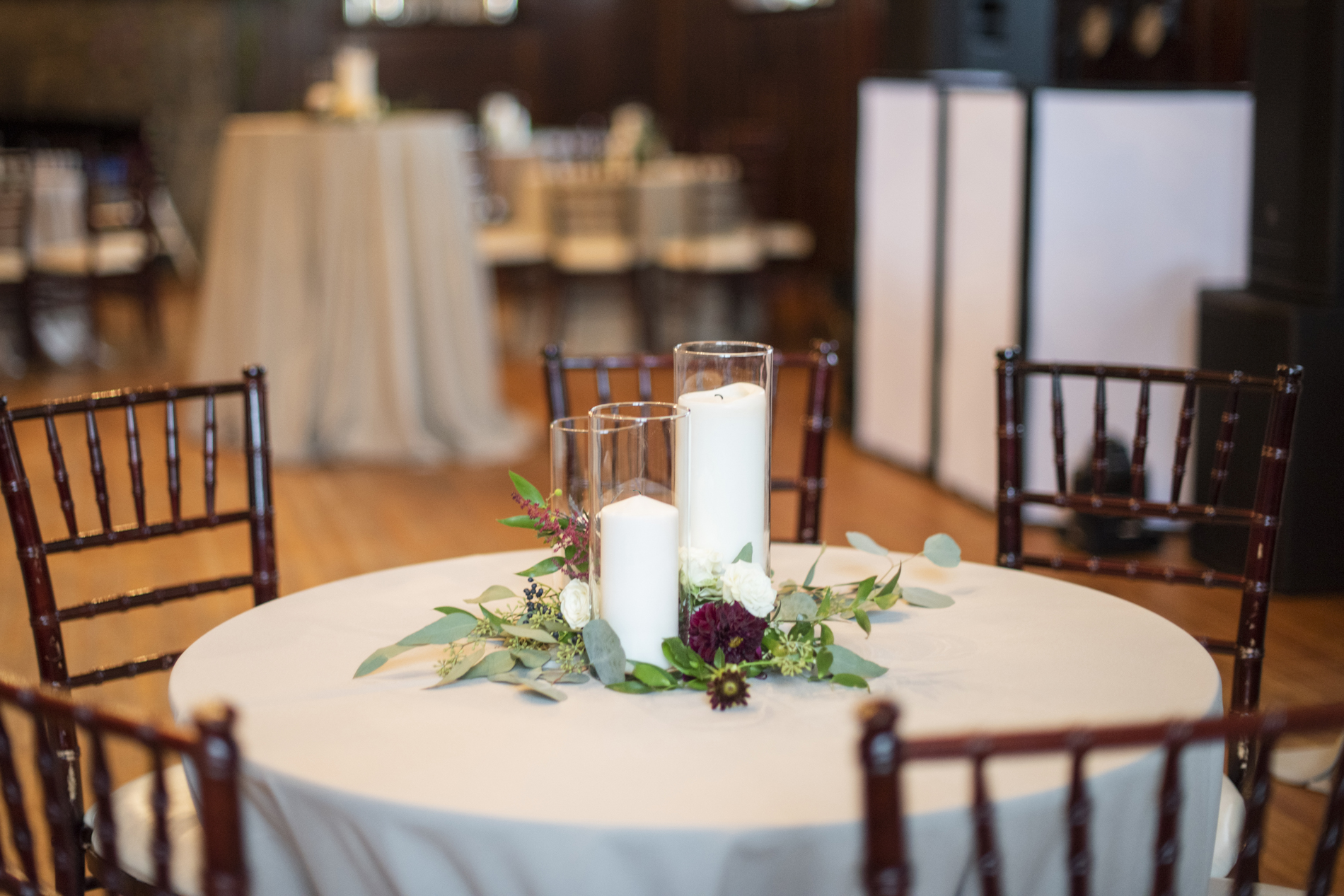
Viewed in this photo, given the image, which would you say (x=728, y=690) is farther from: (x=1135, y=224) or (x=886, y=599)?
(x=1135, y=224)

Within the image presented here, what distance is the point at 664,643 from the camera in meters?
1.21

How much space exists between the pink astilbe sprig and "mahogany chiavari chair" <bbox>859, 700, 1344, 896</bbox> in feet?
1.67

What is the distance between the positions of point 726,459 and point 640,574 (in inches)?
6.0

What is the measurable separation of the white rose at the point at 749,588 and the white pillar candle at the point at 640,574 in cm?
5

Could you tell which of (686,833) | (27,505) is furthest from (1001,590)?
(27,505)

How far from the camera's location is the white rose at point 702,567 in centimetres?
124

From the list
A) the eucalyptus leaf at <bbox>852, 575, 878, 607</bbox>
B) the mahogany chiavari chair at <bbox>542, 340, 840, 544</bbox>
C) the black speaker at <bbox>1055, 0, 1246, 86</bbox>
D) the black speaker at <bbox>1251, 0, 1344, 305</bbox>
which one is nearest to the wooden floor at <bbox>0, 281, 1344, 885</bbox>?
the black speaker at <bbox>1251, 0, 1344, 305</bbox>

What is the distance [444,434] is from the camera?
5.17 meters

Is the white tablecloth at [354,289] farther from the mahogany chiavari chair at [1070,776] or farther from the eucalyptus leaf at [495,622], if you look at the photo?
the mahogany chiavari chair at [1070,776]

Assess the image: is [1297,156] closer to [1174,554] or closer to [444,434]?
[1174,554]

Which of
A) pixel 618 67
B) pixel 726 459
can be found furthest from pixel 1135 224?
pixel 618 67

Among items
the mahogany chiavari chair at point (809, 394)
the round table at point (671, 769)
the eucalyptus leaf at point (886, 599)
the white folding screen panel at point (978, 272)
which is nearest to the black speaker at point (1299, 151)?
the white folding screen panel at point (978, 272)

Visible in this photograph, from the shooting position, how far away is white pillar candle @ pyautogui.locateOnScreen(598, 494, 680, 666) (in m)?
1.18

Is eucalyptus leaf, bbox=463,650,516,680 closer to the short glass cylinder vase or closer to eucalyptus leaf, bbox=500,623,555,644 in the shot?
eucalyptus leaf, bbox=500,623,555,644
